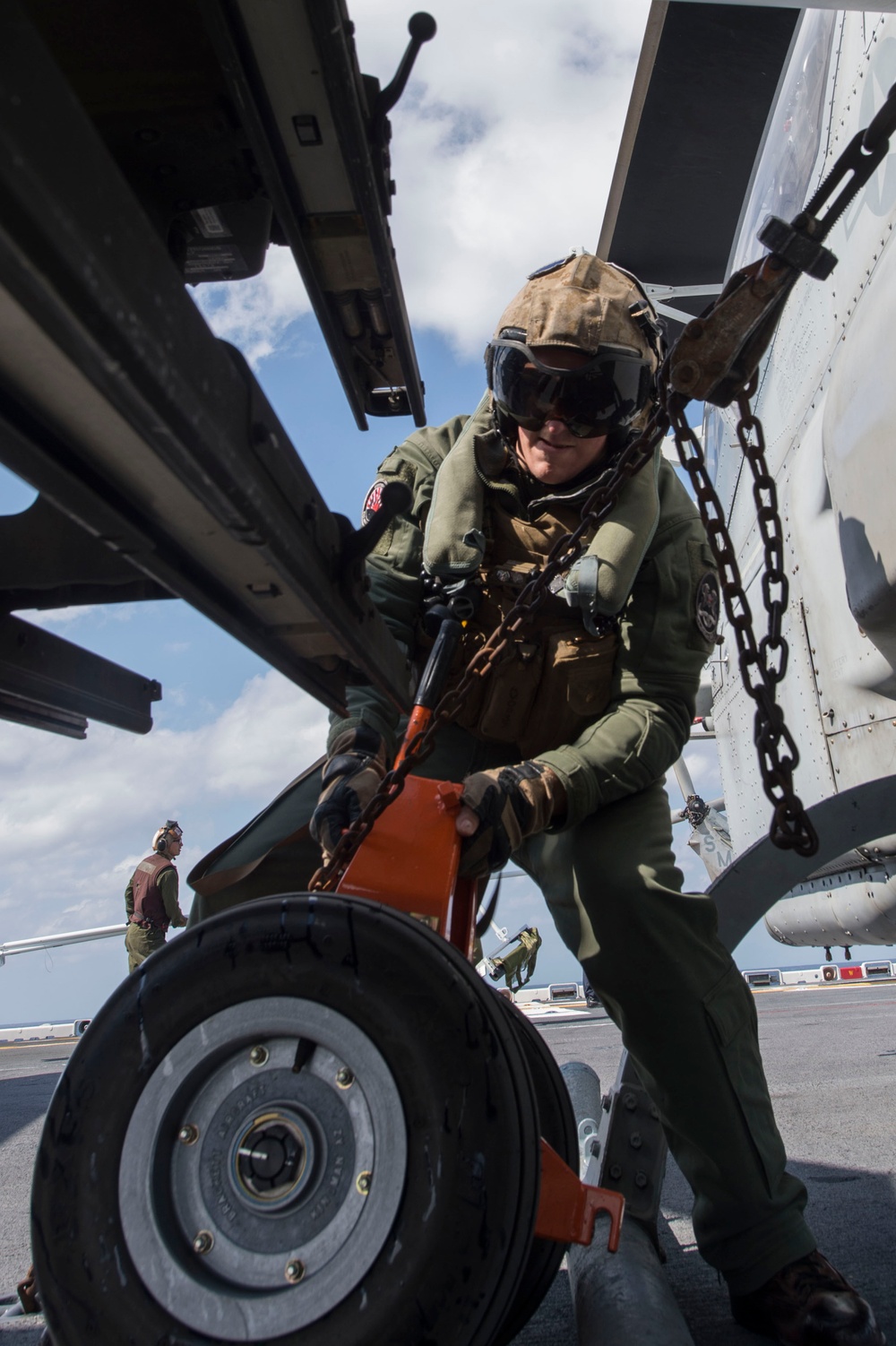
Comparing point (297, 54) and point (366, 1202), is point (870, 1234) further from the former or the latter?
point (297, 54)

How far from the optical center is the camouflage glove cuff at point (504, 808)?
67.2 inches

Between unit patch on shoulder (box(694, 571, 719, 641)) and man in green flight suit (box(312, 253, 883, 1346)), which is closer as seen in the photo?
man in green flight suit (box(312, 253, 883, 1346))

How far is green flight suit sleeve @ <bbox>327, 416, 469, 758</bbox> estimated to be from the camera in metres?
2.34

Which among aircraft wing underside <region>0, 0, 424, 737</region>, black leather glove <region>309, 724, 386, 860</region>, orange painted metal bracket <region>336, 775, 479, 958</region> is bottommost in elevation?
orange painted metal bracket <region>336, 775, 479, 958</region>

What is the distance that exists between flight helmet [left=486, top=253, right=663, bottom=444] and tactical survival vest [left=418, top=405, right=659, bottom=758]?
6.0 inches

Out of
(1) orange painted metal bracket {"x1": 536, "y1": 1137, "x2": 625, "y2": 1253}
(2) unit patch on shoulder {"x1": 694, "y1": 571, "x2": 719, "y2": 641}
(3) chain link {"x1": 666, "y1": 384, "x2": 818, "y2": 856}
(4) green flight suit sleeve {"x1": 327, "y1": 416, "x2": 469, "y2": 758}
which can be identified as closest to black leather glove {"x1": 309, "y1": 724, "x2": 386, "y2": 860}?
(4) green flight suit sleeve {"x1": 327, "y1": 416, "x2": 469, "y2": 758}

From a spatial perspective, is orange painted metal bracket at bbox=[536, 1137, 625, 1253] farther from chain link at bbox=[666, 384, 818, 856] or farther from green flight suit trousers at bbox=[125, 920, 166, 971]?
green flight suit trousers at bbox=[125, 920, 166, 971]

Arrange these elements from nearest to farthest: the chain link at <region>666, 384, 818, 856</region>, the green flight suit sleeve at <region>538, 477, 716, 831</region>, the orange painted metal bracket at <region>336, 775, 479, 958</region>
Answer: the chain link at <region>666, 384, 818, 856</region>
the orange painted metal bracket at <region>336, 775, 479, 958</region>
the green flight suit sleeve at <region>538, 477, 716, 831</region>

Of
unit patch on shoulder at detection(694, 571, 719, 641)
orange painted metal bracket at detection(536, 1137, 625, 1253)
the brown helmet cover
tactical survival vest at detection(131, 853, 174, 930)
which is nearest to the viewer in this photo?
orange painted metal bracket at detection(536, 1137, 625, 1253)

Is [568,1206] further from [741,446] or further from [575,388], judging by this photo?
[575,388]

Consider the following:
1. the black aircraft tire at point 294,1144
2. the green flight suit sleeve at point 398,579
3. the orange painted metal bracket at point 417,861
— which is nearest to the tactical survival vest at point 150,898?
the green flight suit sleeve at point 398,579

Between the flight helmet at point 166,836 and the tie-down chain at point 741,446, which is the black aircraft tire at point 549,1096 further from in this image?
the flight helmet at point 166,836

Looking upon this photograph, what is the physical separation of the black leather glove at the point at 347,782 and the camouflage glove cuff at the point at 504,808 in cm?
22

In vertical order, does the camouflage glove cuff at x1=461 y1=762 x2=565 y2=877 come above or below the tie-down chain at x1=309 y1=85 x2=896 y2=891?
below
